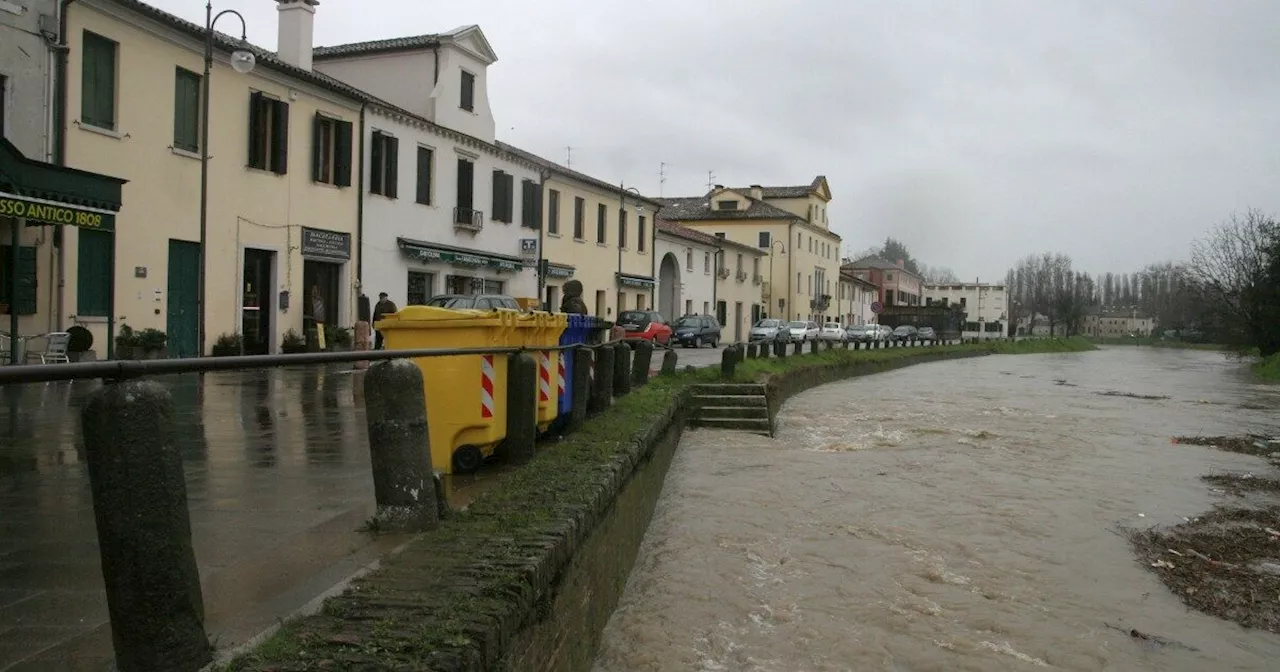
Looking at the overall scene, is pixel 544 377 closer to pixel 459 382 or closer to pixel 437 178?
pixel 459 382

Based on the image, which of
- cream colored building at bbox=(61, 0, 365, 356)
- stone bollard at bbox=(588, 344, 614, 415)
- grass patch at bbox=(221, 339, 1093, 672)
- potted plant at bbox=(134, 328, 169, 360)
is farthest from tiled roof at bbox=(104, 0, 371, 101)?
grass patch at bbox=(221, 339, 1093, 672)

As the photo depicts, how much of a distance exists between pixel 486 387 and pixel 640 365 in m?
7.63

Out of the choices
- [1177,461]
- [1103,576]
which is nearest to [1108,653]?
[1103,576]

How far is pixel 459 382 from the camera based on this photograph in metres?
6.44

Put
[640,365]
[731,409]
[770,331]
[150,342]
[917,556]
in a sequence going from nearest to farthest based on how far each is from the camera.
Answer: [917,556]
[640,365]
[731,409]
[150,342]
[770,331]

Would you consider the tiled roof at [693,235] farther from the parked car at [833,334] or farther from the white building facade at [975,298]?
the white building facade at [975,298]

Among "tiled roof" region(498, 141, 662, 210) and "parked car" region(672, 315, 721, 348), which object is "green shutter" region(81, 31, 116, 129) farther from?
"parked car" region(672, 315, 721, 348)

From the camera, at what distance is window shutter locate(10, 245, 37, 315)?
49.2 feet

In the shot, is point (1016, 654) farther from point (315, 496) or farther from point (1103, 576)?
point (315, 496)

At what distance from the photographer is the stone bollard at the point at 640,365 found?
551 inches

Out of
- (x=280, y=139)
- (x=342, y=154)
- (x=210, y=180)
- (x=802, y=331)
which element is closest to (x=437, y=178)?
(x=342, y=154)

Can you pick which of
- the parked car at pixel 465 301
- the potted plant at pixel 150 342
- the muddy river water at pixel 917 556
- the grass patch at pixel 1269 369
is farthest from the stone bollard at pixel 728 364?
the grass patch at pixel 1269 369

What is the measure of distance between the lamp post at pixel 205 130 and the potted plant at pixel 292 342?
7.13 feet

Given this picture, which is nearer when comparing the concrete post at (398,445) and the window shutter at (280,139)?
the concrete post at (398,445)
